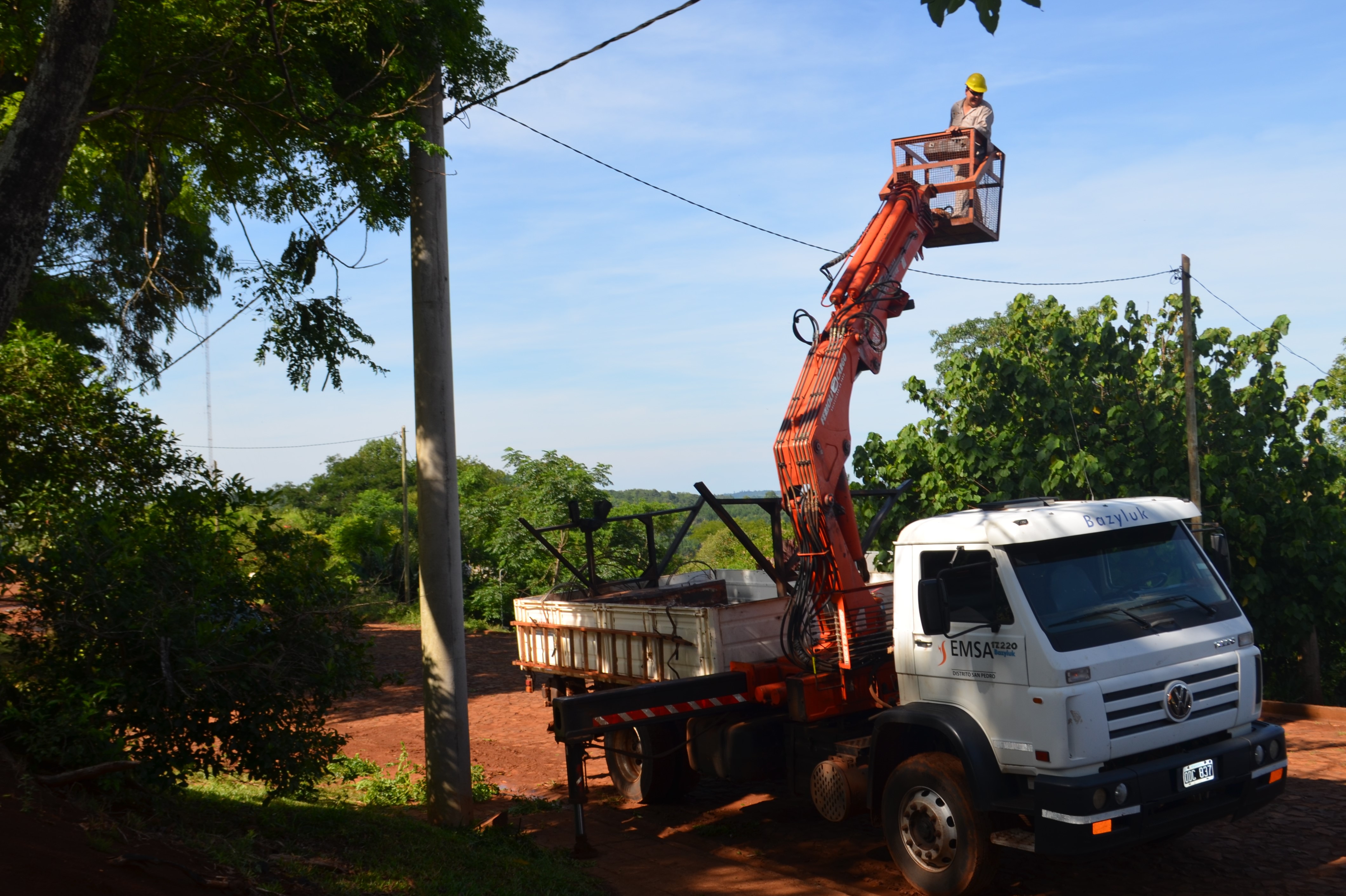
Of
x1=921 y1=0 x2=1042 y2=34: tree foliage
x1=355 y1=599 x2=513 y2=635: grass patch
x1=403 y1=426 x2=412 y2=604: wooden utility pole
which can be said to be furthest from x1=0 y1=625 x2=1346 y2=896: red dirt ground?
x1=403 y1=426 x2=412 y2=604: wooden utility pole

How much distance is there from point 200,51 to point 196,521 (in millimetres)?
3726

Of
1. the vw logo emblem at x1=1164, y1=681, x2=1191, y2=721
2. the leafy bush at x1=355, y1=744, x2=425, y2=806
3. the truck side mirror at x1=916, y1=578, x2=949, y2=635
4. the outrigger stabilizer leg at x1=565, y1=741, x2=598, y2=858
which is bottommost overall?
the leafy bush at x1=355, y1=744, x2=425, y2=806

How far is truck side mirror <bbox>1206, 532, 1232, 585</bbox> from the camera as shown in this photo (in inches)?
285

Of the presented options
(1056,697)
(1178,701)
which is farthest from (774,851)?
(1178,701)

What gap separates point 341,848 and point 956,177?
7619 millimetres

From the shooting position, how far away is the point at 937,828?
21.9 feet

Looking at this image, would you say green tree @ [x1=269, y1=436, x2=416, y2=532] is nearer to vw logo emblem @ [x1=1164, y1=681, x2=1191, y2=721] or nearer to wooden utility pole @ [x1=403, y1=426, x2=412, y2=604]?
wooden utility pole @ [x1=403, y1=426, x2=412, y2=604]

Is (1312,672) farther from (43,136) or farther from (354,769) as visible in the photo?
(43,136)

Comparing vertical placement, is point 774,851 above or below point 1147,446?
below

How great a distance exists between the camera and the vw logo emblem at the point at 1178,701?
6.25 meters

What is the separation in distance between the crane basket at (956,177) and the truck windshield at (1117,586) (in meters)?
3.71

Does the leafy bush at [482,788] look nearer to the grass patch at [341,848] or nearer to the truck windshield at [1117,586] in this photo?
the grass patch at [341,848]

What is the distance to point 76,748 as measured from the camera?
19.5 ft

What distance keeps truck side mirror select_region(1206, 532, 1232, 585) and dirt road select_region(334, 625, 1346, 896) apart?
1.99 m
